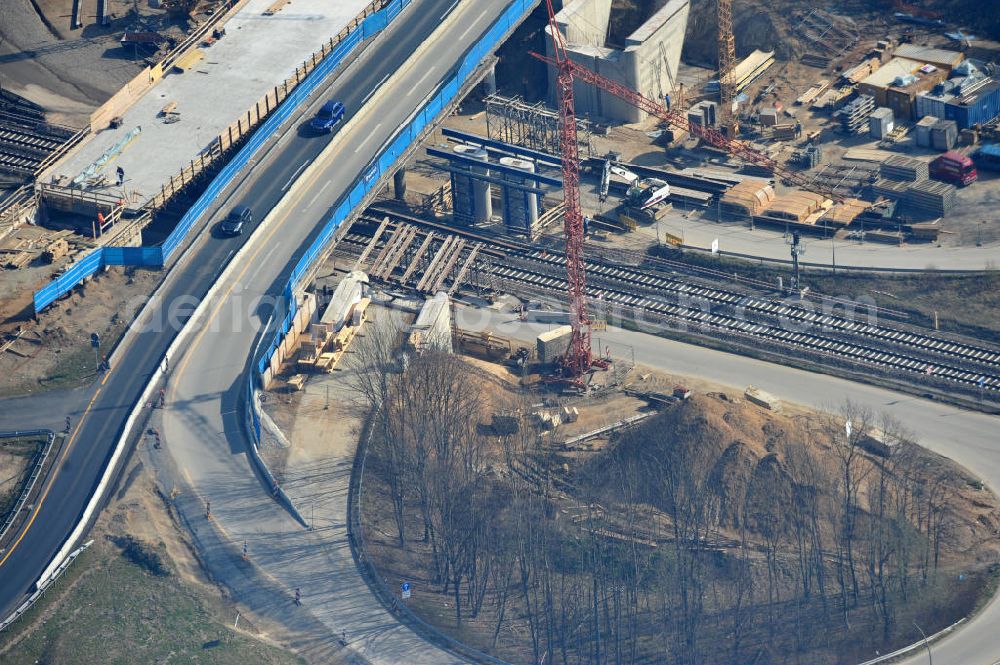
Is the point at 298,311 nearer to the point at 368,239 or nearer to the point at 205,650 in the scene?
the point at 368,239

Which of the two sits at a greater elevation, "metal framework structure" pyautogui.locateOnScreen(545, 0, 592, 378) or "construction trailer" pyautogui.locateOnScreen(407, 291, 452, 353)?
"metal framework structure" pyautogui.locateOnScreen(545, 0, 592, 378)

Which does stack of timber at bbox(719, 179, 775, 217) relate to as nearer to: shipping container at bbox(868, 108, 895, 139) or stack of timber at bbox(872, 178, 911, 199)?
stack of timber at bbox(872, 178, 911, 199)

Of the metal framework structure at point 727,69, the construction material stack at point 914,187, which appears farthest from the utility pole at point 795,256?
the metal framework structure at point 727,69

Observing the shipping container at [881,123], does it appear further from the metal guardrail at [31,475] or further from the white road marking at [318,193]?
the metal guardrail at [31,475]

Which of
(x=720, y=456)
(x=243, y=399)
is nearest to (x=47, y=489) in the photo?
(x=243, y=399)

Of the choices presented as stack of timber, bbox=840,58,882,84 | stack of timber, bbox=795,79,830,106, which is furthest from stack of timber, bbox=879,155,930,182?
stack of timber, bbox=840,58,882,84
